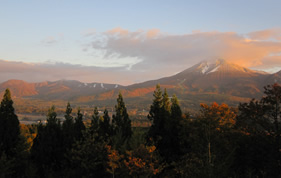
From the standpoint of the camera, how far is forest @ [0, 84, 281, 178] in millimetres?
28953

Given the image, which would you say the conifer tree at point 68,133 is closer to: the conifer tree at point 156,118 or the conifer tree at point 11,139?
the conifer tree at point 11,139

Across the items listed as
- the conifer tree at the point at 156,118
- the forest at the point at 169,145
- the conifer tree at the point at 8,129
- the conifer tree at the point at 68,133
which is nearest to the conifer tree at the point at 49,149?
the forest at the point at 169,145

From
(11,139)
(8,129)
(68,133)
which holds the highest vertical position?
(8,129)

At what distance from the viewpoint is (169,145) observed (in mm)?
39812

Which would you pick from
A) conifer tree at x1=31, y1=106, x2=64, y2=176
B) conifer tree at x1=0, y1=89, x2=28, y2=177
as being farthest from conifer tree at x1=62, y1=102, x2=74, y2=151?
conifer tree at x1=0, y1=89, x2=28, y2=177

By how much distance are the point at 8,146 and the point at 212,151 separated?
1408 inches

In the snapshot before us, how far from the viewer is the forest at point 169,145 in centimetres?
2895

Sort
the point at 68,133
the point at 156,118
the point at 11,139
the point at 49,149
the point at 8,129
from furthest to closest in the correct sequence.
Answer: the point at 68,133, the point at 11,139, the point at 8,129, the point at 49,149, the point at 156,118

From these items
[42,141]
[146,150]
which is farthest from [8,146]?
[146,150]

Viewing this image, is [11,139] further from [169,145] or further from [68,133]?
[169,145]

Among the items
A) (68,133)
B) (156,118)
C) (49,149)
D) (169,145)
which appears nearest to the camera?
(169,145)

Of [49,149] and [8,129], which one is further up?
[8,129]

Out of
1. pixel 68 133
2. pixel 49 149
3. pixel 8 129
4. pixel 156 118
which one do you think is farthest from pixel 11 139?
pixel 156 118

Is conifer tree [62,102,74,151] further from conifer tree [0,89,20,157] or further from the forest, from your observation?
conifer tree [0,89,20,157]
